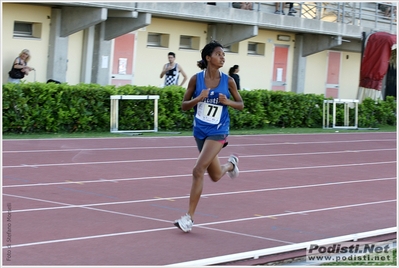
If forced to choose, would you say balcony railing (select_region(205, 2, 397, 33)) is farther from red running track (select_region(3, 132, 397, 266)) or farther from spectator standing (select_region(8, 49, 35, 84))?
red running track (select_region(3, 132, 397, 266))

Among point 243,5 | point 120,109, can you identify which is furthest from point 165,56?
point 120,109

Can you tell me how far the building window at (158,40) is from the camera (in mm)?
23922

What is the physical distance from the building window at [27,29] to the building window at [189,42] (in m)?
5.60

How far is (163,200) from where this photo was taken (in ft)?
31.2

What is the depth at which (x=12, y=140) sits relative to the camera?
15.0 meters

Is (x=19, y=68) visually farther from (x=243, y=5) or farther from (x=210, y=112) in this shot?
(x=210, y=112)

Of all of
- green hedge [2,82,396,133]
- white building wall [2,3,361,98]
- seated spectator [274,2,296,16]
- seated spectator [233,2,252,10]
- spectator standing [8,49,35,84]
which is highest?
seated spectator [274,2,296,16]

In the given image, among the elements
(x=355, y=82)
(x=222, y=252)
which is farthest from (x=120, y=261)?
(x=355, y=82)

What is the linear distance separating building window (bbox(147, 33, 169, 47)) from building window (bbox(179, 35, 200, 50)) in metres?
0.89

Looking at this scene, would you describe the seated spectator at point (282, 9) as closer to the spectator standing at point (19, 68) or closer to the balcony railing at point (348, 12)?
the balcony railing at point (348, 12)

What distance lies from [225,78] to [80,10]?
43.6ft

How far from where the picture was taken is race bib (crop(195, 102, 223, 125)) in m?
7.75

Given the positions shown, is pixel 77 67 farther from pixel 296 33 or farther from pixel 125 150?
pixel 296 33

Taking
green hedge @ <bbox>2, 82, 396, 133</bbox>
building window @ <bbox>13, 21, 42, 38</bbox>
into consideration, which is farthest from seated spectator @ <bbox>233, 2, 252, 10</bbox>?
building window @ <bbox>13, 21, 42, 38</bbox>
